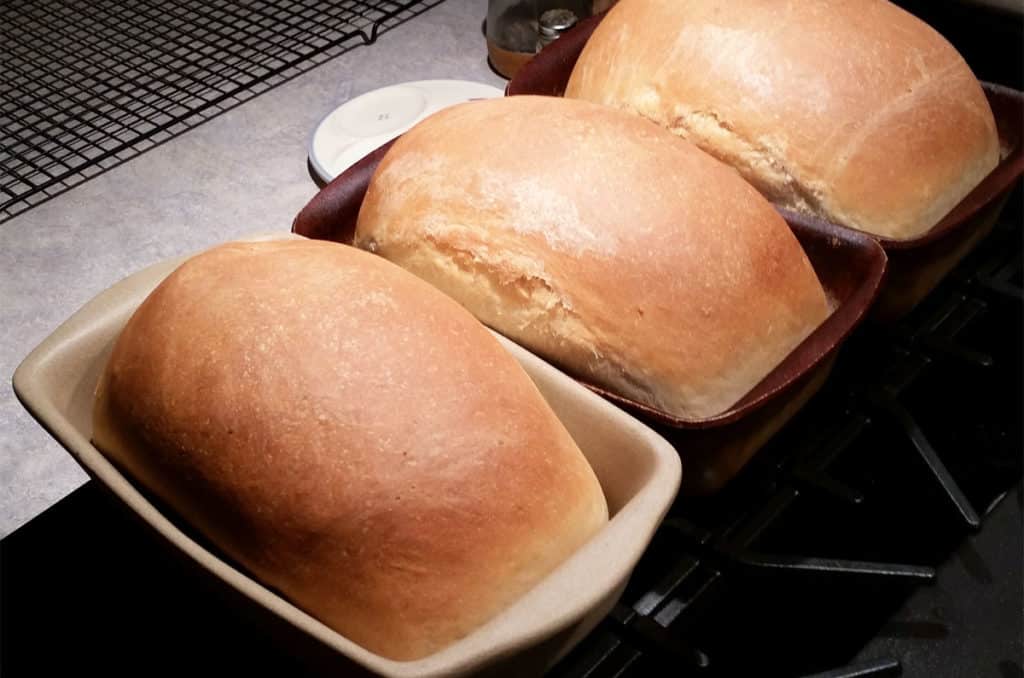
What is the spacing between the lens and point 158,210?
1.03 m

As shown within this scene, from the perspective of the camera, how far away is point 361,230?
708 mm

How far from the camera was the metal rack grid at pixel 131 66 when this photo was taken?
3.69 ft

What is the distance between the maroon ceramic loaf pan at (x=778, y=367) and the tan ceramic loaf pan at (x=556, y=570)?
3 cm

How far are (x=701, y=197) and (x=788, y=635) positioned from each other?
35cm

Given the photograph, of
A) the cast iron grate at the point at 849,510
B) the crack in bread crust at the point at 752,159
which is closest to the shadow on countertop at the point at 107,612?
the cast iron grate at the point at 849,510

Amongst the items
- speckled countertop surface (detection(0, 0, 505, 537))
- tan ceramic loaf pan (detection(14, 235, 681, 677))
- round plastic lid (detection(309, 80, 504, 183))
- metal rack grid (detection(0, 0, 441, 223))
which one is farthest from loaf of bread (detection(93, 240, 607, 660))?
metal rack grid (detection(0, 0, 441, 223))

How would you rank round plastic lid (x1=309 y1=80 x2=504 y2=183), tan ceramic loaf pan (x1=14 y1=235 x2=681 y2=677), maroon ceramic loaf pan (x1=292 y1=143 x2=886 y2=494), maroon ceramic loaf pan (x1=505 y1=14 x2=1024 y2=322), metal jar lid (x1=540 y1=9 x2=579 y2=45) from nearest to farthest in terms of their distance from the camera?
tan ceramic loaf pan (x1=14 y1=235 x2=681 y2=677) → maroon ceramic loaf pan (x1=292 y1=143 x2=886 y2=494) → maroon ceramic loaf pan (x1=505 y1=14 x2=1024 y2=322) → round plastic lid (x1=309 y1=80 x2=504 y2=183) → metal jar lid (x1=540 y1=9 x2=579 y2=45)

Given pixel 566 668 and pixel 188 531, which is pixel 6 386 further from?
pixel 566 668

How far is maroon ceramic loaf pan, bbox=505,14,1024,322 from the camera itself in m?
0.71

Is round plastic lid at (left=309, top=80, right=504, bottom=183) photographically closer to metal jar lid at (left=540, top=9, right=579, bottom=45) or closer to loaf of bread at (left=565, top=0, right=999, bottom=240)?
metal jar lid at (left=540, top=9, right=579, bottom=45)

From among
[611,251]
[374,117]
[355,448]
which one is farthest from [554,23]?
[355,448]

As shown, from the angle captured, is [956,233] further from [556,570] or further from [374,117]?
[374,117]

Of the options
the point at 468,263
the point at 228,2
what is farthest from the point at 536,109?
the point at 228,2

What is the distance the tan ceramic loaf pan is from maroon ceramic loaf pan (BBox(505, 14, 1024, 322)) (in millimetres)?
276
